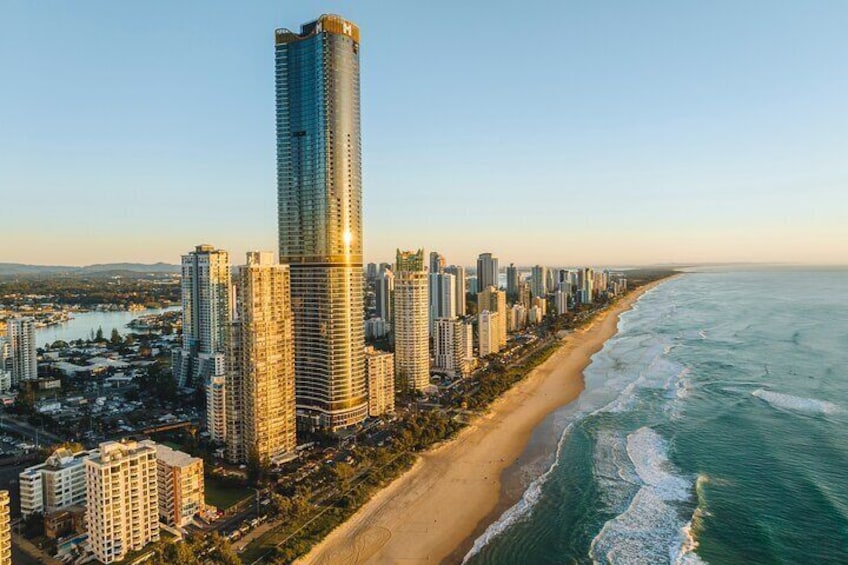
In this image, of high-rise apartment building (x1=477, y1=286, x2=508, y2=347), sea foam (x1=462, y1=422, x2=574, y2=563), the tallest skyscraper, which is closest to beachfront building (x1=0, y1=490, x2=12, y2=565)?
sea foam (x1=462, y1=422, x2=574, y2=563)

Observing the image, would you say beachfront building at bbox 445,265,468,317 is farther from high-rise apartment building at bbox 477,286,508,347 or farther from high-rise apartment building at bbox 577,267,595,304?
high-rise apartment building at bbox 577,267,595,304

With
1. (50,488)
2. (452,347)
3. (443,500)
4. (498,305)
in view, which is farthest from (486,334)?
(50,488)

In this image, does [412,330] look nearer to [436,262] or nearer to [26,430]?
[26,430]

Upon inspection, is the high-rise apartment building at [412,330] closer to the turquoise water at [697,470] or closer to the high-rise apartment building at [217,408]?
the turquoise water at [697,470]

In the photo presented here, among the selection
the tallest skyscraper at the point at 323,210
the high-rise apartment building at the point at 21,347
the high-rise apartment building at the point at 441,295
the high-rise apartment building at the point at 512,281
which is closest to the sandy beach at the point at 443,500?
the tallest skyscraper at the point at 323,210

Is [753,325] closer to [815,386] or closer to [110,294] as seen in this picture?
[815,386]

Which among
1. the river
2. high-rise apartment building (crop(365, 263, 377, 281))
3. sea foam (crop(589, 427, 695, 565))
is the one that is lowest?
sea foam (crop(589, 427, 695, 565))
